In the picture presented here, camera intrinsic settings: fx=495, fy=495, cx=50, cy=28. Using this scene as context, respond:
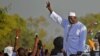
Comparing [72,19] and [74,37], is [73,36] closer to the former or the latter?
[74,37]

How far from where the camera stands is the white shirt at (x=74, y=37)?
1084 centimetres

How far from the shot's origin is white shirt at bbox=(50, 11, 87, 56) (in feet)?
35.6

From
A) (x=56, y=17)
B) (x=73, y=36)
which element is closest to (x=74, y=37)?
(x=73, y=36)

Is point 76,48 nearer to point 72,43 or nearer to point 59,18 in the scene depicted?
point 72,43

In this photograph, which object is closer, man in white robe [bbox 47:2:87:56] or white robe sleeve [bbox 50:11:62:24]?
man in white robe [bbox 47:2:87:56]

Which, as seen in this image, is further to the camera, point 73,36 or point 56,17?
point 56,17

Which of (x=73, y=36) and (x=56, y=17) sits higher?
(x=56, y=17)

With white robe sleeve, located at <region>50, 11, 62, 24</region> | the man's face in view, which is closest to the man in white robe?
the man's face

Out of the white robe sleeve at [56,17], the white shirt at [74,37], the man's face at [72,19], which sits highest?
the white robe sleeve at [56,17]

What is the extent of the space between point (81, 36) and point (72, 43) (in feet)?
0.90

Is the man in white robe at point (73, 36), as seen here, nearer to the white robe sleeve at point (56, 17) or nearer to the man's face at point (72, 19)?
the man's face at point (72, 19)

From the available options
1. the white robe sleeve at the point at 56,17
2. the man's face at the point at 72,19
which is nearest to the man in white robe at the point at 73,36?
the man's face at the point at 72,19

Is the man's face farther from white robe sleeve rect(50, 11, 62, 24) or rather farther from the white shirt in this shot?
white robe sleeve rect(50, 11, 62, 24)

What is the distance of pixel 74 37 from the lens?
10961 mm
